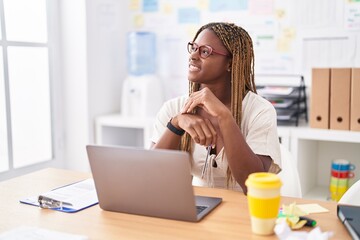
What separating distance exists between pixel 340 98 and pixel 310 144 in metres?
0.40

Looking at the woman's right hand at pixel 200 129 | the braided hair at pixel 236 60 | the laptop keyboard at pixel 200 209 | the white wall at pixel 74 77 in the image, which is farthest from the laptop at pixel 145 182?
the white wall at pixel 74 77

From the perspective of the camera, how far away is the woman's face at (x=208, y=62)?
173cm

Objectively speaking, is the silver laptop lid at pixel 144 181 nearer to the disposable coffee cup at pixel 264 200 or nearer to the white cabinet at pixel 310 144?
the disposable coffee cup at pixel 264 200

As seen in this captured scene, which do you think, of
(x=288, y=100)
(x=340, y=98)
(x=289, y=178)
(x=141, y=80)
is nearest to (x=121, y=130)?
(x=141, y=80)

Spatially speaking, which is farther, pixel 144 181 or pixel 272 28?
pixel 272 28

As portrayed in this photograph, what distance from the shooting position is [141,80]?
10.2ft

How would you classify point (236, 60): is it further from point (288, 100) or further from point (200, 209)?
point (288, 100)

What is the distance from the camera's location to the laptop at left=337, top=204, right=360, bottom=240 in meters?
1.09

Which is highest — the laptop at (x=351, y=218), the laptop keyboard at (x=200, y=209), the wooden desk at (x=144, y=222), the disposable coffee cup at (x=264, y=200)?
the disposable coffee cup at (x=264, y=200)

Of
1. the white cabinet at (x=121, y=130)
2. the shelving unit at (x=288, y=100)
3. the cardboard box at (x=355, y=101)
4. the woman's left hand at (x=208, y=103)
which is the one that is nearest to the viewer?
the woman's left hand at (x=208, y=103)

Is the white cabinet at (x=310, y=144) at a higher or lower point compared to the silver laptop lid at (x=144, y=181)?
lower

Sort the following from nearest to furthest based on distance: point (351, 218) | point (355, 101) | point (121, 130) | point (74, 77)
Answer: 1. point (351, 218)
2. point (355, 101)
3. point (74, 77)
4. point (121, 130)

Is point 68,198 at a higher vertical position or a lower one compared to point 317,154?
higher

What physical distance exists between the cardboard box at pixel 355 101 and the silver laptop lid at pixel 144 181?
1.51 metres
